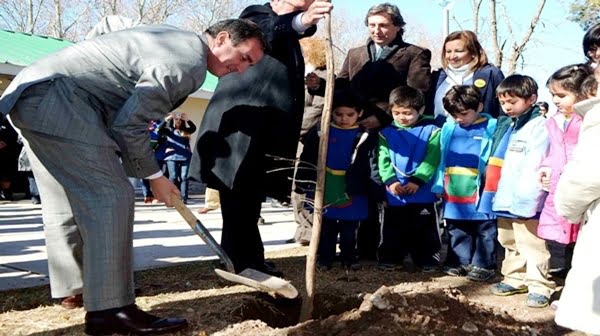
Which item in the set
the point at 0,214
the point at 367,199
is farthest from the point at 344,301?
the point at 0,214

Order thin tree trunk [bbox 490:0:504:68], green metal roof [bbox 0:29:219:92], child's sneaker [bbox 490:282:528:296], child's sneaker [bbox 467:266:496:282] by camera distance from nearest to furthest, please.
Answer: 1. child's sneaker [bbox 490:282:528:296]
2. child's sneaker [bbox 467:266:496:282]
3. thin tree trunk [bbox 490:0:504:68]
4. green metal roof [bbox 0:29:219:92]

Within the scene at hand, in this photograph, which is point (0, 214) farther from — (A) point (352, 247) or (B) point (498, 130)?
(B) point (498, 130)

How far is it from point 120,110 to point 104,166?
0.92 ft

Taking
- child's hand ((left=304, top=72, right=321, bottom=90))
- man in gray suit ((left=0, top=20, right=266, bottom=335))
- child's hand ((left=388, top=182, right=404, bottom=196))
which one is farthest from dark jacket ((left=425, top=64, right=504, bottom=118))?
man in gray suit ((left=0, top=20, right=266, bottom=335))

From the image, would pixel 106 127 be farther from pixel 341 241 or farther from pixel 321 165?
pixel 341 241

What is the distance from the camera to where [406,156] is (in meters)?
4.85

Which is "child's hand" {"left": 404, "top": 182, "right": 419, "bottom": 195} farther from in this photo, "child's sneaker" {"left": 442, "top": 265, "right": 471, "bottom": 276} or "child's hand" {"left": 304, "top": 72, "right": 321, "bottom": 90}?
"child's hand" {"left": 304, "top": 72, "right": 321, "bottom": 90}

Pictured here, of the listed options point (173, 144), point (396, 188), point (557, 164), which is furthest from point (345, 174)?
point (173, 144)

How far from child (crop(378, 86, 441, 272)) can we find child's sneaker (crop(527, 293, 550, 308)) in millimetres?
1088

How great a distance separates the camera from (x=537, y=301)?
395 cm

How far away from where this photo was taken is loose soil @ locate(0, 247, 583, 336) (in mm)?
3109

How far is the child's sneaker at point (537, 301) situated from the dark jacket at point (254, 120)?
1.74 meters

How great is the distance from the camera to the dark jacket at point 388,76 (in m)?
5.12

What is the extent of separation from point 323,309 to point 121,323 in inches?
54.5
